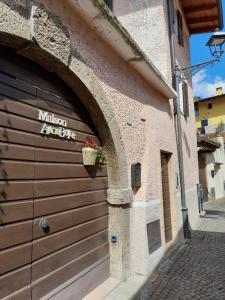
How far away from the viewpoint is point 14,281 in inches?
110

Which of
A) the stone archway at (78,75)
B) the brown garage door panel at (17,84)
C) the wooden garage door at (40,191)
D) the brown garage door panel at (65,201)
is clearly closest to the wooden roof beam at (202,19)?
the stone archway at (78,75)

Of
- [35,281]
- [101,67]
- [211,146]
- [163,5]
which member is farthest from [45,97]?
[211,146]

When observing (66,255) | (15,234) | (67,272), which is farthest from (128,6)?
(15,234)

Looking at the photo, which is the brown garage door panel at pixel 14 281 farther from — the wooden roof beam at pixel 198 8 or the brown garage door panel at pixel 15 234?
the wooden roof beam at pixel 198 8

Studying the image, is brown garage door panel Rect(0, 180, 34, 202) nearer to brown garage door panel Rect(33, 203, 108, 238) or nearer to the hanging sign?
brown garage door panel Rect(33, 203, 108, 238)

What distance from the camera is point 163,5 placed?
8477 millimetres

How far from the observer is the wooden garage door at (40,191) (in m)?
2.82

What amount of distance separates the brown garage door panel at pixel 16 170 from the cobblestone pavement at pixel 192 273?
8.38ft

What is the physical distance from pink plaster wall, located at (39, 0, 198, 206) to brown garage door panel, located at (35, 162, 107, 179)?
845 millimetres

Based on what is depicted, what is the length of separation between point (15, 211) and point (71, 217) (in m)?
1.02

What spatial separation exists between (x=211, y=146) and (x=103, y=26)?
603 inches

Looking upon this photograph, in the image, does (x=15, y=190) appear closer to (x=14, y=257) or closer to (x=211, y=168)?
(x=14, y=257)

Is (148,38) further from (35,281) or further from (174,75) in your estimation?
(35,281)

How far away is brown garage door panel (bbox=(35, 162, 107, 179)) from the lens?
10.7 ft
